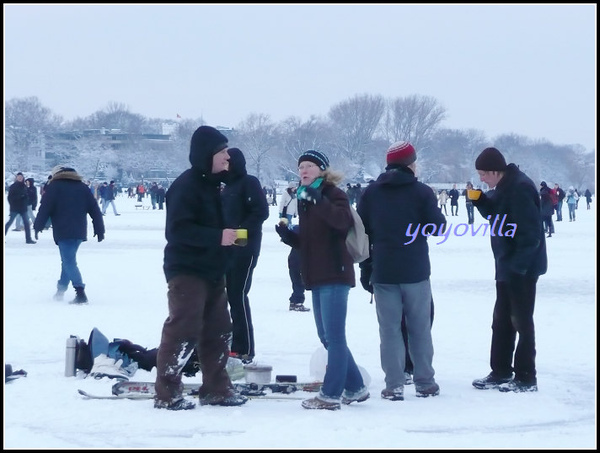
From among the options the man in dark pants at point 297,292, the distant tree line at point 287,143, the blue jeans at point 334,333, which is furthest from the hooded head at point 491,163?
the distant tree line at point 287,143

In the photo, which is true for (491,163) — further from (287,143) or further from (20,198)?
(287,143)

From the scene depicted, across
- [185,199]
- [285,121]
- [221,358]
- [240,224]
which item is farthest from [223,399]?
[285,121]

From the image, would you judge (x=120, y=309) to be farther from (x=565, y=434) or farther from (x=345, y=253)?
(x=565, y=434)

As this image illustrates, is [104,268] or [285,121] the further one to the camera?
[285,121]

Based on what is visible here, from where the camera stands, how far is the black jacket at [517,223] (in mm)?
6910

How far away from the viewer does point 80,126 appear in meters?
151

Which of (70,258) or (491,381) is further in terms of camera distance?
(70,258)

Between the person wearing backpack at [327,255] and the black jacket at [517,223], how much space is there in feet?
4.35

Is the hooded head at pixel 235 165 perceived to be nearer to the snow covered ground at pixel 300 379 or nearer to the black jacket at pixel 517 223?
the snow covered ground at pixel 300 379

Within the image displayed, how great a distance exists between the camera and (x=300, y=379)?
288 inches

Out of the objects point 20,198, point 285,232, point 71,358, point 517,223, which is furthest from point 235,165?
point 20,198

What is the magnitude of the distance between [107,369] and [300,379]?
1383 mm

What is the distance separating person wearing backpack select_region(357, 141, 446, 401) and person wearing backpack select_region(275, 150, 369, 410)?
0.49 m

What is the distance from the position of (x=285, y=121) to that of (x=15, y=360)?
116 meters
